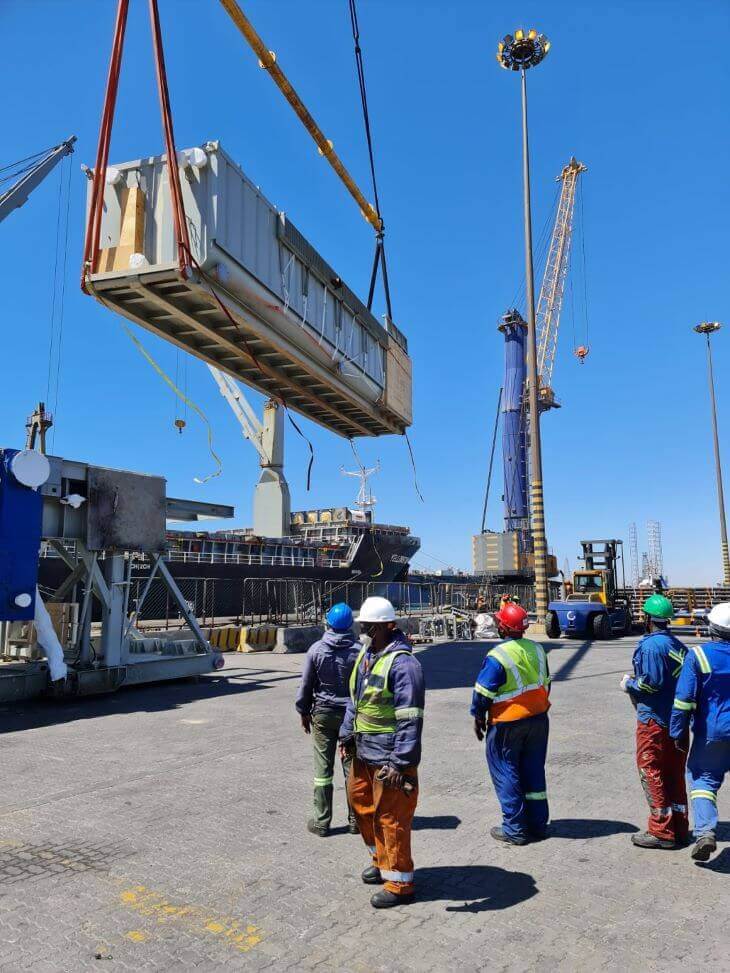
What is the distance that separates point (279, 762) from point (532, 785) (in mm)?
→ 3541

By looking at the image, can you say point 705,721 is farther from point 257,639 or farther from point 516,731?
point 257,639

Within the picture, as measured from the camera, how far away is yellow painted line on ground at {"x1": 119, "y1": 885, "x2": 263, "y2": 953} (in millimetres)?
3676

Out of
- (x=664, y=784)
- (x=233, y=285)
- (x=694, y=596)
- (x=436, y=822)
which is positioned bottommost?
(x=436, y=822)

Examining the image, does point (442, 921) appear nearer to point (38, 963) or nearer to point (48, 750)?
point (38, 963)

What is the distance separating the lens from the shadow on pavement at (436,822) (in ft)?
18.0

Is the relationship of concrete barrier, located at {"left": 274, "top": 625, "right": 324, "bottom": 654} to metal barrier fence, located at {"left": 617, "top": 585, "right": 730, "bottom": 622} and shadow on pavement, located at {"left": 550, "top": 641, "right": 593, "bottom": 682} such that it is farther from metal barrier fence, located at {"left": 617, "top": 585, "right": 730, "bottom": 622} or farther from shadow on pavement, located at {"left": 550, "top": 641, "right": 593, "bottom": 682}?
metal barrier fence, located at {"left": 617, "top": 585, "right": 730, "bottom": 622}

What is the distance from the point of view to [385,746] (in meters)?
4.21

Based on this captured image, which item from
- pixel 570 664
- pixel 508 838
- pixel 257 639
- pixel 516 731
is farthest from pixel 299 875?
pixel 257 639

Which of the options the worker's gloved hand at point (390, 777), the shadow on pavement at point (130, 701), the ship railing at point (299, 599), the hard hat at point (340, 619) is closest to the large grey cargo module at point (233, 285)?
the shadow on pavement at point (130, 701)

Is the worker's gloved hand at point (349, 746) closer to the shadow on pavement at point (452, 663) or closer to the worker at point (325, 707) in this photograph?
the worker at point (325, 707)

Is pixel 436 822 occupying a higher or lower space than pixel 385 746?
lower

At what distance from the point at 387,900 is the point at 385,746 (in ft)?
2.86

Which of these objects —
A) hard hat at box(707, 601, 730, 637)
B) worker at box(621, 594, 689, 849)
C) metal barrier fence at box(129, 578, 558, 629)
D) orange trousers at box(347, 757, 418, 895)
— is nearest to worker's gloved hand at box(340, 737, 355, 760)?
orange trousers at box(347, 757, 418, 895)

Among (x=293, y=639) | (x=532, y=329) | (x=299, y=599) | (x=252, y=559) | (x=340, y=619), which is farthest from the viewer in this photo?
(x=252, y=559)
